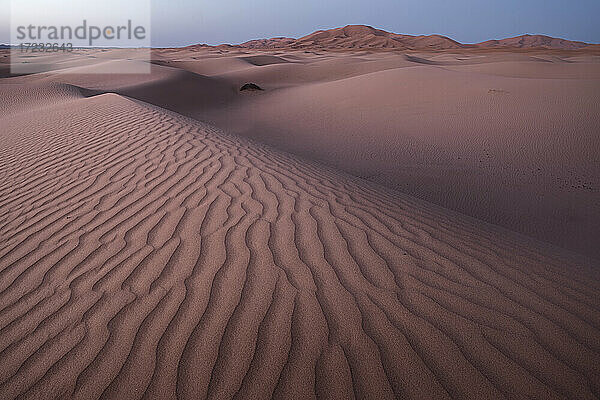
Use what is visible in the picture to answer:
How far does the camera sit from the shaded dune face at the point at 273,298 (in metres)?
1.85

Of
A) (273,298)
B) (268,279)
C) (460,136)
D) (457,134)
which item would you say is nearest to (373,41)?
(457,134)

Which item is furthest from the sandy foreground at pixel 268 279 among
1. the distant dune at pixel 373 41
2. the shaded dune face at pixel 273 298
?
the distant dune at pixel 373 41

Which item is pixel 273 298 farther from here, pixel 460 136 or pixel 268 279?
pixel 460 136

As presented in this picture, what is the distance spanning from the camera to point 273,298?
7.57 feet

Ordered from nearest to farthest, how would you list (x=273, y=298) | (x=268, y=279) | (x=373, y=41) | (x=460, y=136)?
1. (x=273, y=298)
2. (x=268, y=279)
3. (x=460, y=136)
4. (x=373, y=41)

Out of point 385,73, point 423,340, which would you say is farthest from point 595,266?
point 385,73

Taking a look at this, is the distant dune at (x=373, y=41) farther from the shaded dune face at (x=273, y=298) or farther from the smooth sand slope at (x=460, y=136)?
the shaded dune face at (x=273, y=298)

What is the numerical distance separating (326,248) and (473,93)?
9960 mm

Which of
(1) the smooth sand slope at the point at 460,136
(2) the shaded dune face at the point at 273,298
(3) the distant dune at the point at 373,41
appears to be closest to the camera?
(2) the shaded dune face at the point at 273,298

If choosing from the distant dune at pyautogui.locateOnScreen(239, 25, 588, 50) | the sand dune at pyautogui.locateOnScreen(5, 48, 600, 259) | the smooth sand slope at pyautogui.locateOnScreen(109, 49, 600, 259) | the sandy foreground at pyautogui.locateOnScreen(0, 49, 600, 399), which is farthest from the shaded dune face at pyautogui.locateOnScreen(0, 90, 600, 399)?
the distant dune at pyautogui.locateOnScreen(239, 25, 588, 50)

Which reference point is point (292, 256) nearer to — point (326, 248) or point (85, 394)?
point (326, 248)

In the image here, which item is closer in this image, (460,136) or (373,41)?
(460,136)

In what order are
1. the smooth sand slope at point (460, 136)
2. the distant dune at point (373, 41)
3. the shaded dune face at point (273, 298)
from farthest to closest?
the distant dune at point (373, 41) < the smooth sand slope at point (460, 136) < the shaded dune face at point (273, 298)

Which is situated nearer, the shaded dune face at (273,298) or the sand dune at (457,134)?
the shaded dune face at (273,298)
